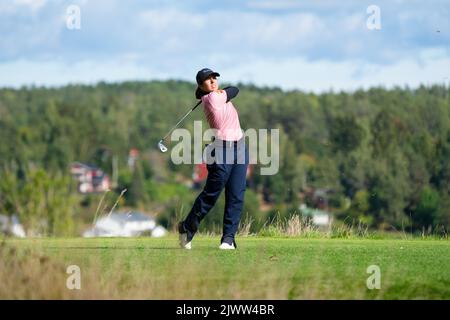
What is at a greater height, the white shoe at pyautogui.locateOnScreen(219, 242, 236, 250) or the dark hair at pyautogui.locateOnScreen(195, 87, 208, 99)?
the dark hair at pyautogui.locateOnScreen(195, 87, 208, 99)

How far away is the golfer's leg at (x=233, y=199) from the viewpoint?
15.5 m

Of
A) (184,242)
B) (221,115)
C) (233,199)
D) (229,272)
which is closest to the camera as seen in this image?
(229,272)

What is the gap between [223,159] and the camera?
50.2ft

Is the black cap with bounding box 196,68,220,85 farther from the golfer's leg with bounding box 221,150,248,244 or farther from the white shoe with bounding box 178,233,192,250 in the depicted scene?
the white shoe with bounding box 178,233,192,250

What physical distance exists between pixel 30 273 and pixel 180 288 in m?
1.56

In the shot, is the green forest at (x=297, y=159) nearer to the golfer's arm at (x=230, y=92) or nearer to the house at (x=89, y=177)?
the house at (x=89, y=177)

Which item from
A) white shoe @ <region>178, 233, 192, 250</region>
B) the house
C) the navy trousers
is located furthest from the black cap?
the house

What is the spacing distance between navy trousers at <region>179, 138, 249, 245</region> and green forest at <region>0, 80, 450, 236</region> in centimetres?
3746

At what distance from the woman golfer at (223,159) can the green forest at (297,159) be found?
123ft

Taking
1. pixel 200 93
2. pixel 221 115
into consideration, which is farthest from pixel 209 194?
pixel 200 93

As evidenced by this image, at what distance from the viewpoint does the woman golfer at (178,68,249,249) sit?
15227 millimetres

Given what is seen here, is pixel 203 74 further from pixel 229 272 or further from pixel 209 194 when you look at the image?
pixel 229 272

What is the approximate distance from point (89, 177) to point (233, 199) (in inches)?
6272

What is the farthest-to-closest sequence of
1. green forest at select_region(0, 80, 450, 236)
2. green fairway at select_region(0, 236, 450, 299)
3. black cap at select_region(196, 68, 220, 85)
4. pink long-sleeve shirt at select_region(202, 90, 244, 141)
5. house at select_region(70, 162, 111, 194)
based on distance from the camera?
1. house at select_region(70, 162, 111, 194)
2. green forest at select_region(0, 80, 450, 236)
3. black cap at select_region(196, 68, 220, 85)
4. pink long-sleeve shirt at select_region(202, 90, 244, 141)
5. green fairway at select_region(0, 236, 450, 299)
